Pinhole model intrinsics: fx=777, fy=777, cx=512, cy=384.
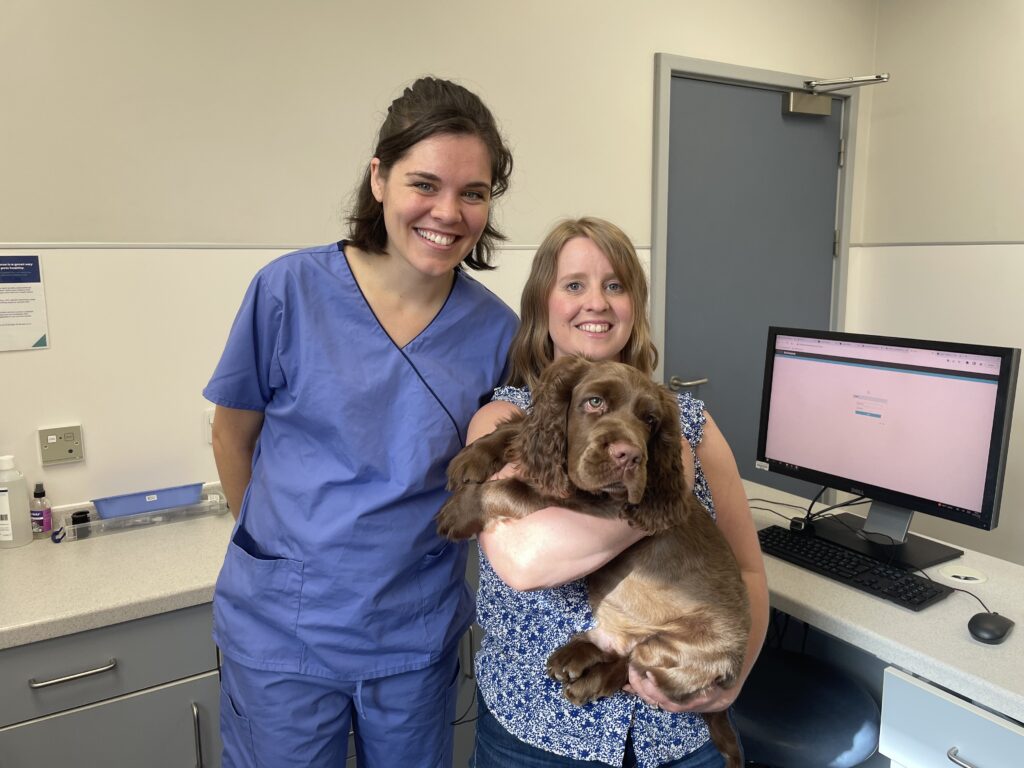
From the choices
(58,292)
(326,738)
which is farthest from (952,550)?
(58,292)

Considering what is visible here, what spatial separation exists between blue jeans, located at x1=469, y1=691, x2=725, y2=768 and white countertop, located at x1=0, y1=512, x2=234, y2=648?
Answer: 2.36ft

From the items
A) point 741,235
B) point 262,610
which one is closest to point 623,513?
point 262,610

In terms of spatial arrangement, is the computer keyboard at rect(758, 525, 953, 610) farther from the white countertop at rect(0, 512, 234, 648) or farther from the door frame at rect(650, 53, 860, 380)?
the white countertop at rect(0, 512, 234, 648)

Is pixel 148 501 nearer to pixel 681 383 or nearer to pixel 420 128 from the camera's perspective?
pixel 420 128

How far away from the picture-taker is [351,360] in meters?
1.29

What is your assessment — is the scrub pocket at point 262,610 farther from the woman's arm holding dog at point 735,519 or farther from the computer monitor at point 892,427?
the computer monitor at point 892,427

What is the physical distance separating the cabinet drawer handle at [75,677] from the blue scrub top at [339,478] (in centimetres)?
37

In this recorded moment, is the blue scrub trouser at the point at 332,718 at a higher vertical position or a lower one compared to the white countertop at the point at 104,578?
lower

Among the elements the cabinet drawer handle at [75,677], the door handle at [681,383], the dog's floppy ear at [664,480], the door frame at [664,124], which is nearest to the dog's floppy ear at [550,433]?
the dog's floppy ear at [664,480]

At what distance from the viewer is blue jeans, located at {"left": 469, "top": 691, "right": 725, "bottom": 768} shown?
3.71ft

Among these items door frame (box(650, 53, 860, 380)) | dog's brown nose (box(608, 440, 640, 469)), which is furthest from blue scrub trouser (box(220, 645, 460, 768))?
door frame (box(650, 53, 860, 380))

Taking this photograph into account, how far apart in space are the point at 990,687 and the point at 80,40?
2300 millimetres

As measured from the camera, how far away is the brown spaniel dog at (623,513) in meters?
0.96

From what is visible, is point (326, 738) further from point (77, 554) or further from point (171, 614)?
point (77, 554)
